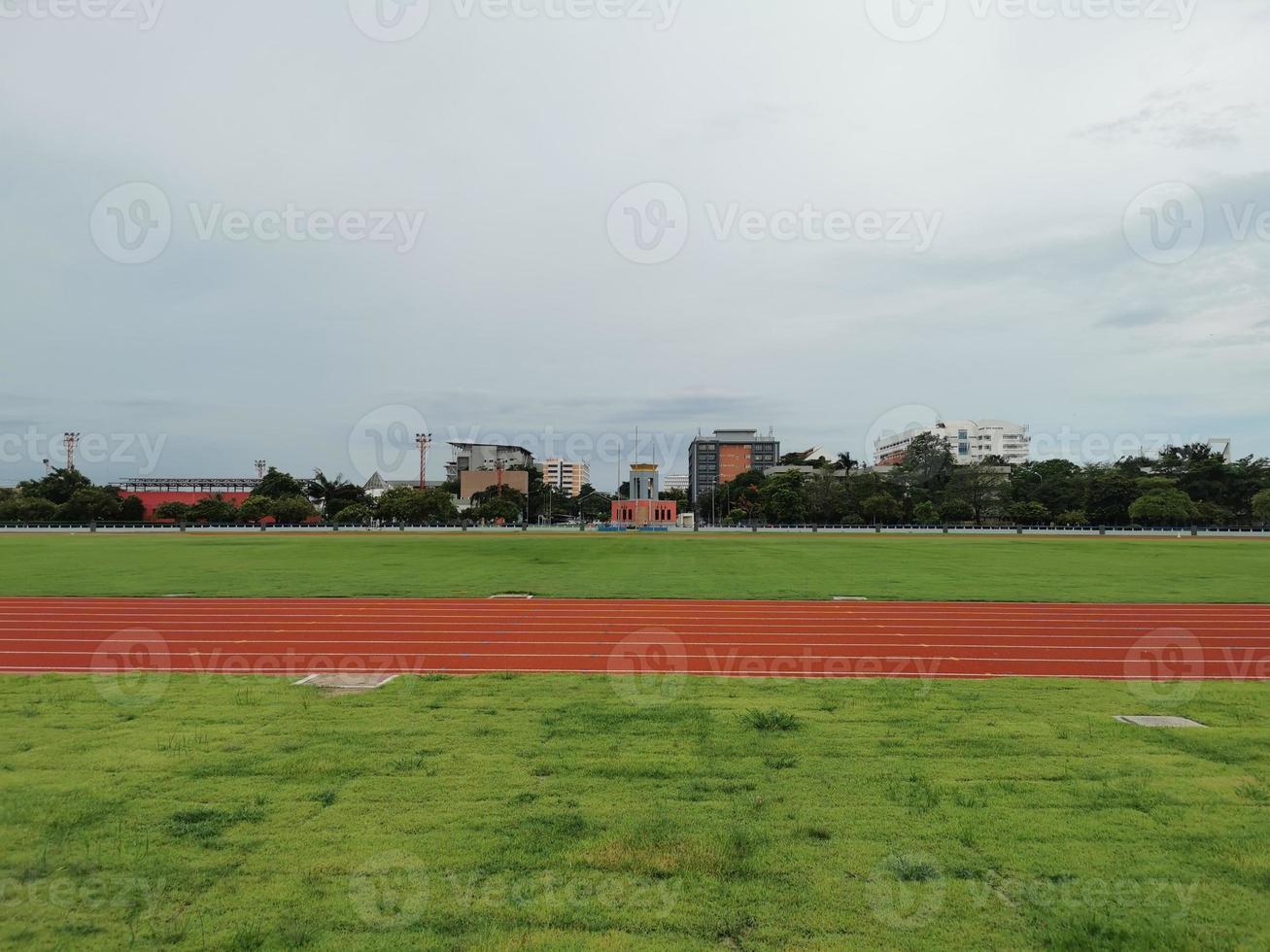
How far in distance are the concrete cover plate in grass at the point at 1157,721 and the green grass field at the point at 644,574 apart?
1021 centimetres

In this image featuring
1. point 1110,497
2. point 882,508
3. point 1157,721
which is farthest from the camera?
point 882,508

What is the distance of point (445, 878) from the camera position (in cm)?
404

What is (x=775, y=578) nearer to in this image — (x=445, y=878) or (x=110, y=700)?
(x=110, y=700)

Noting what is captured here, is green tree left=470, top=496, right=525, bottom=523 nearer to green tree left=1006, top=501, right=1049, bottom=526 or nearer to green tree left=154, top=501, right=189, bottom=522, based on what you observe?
green tree left=154, top=501, right=189, bottom=522

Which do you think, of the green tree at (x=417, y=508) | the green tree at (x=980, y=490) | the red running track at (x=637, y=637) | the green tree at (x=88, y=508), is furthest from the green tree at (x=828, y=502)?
the green tree at (x=88, y=508)

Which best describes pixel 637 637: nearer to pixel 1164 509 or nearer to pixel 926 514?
pixel 1164 509

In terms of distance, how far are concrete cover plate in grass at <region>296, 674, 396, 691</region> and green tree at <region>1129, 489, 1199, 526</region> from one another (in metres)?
75.3

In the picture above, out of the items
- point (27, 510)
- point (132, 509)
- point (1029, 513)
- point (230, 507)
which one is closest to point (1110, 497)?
point (1029, 513)

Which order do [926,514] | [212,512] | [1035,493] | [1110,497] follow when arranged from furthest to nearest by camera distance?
[1035,493] → [926,514] → [212,512] → [1110,497]

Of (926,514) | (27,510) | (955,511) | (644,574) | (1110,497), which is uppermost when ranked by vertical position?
(1110,497)

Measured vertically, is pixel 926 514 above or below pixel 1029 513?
below

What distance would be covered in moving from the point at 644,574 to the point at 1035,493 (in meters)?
74.3

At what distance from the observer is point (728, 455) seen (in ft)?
527

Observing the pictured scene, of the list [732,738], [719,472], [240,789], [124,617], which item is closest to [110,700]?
[240,789]
